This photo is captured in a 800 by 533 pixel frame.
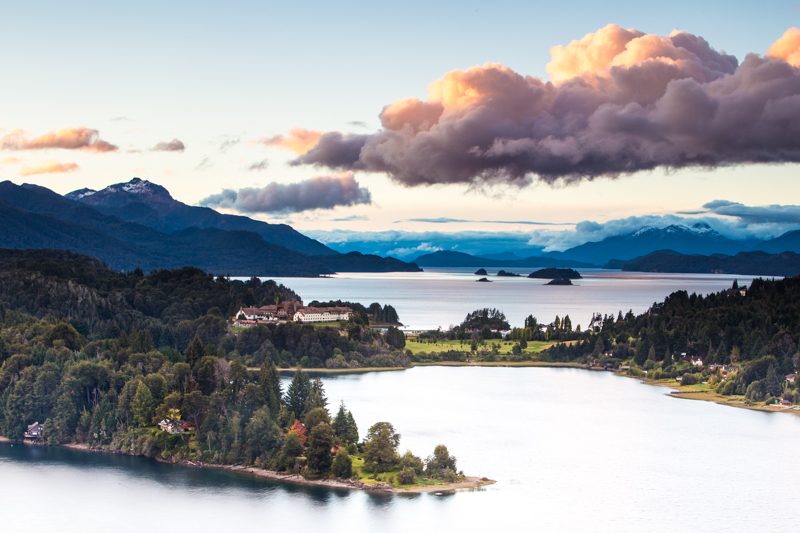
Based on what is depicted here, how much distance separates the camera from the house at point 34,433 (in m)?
68.8

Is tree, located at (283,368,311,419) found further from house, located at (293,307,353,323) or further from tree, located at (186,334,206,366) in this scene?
house, located at (293,307,353,323)

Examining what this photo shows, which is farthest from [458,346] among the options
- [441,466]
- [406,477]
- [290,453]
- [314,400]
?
[406,477]

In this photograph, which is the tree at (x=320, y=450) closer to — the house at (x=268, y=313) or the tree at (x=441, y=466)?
the tree at (x=441, y=466)

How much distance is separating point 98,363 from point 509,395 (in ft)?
107

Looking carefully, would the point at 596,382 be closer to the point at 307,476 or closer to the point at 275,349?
the point at 275,349

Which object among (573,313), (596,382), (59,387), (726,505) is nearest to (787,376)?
(596,382)

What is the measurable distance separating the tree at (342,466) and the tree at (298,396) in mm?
8475

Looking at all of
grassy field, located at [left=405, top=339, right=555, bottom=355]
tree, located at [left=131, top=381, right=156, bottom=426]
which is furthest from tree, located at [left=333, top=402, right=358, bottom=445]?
grassy field, located at [left=405, top=339, right=555, bottom=355]

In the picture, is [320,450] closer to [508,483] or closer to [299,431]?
[299,431]

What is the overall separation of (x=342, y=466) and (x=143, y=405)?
1580cm

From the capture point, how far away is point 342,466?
5581 cm

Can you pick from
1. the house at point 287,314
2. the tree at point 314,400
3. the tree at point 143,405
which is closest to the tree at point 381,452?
the tree at point 314,400

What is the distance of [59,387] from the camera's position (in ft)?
230

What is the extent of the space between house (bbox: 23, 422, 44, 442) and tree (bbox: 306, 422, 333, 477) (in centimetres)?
2079
